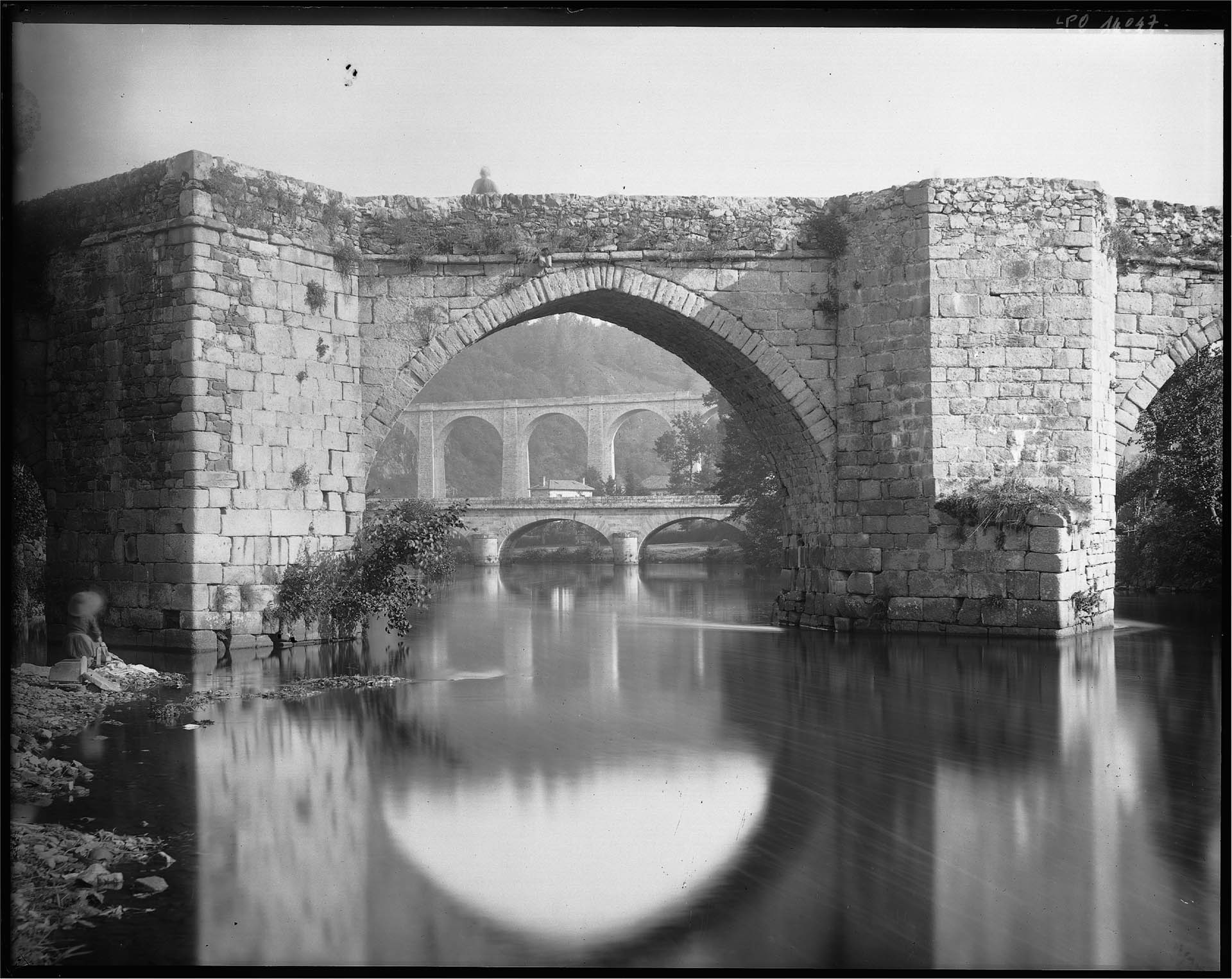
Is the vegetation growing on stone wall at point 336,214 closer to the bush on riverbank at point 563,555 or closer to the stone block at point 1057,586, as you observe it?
the stone block at point 1057,586

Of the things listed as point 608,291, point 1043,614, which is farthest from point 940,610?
point 608,291

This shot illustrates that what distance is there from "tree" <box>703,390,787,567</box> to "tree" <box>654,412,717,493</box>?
1423 cm

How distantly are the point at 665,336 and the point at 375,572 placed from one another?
4582mm

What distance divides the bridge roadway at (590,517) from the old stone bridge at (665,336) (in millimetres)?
21269

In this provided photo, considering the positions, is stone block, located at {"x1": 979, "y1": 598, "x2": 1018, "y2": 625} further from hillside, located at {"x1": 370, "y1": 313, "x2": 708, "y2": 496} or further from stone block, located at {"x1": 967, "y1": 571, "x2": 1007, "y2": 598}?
hillside, located at {"x1": 370, "y1": 313, "x2": 708, "y2": 496}

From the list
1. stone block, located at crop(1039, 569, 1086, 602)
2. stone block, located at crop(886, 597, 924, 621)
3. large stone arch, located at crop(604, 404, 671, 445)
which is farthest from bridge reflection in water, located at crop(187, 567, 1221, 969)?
large stone arch, located at crop(604, 404, 671, 445)

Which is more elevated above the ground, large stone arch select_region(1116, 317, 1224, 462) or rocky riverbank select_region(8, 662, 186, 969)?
large stone arch select_region(1116, 317, 1224, 462)

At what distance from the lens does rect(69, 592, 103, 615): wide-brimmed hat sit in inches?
339

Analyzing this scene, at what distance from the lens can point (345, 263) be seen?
10.6 m

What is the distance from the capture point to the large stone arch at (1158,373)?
11.5 m

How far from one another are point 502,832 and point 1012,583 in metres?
7.26

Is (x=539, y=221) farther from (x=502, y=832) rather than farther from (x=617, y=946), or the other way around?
(x=617, y=946)

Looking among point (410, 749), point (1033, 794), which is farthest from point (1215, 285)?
point (410, 749)

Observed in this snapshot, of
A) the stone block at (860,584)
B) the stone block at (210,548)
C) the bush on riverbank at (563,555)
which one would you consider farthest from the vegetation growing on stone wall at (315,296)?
the bush on riverbank at (563,555)
